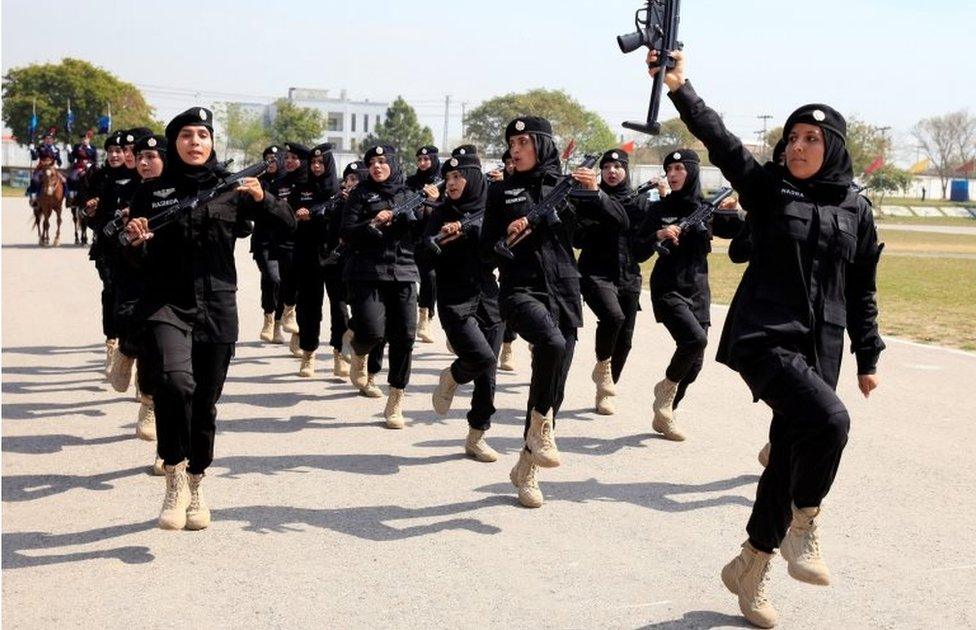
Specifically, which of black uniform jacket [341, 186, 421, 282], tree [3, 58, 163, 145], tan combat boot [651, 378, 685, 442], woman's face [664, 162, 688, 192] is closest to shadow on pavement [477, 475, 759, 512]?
tan combat boot [651, 378, 685, 442]

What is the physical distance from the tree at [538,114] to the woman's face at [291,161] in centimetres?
9567

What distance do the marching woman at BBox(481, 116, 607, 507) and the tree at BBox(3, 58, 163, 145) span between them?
96991 millimetres

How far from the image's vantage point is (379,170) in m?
9.88

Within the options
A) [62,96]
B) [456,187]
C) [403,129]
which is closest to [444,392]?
[456,187]

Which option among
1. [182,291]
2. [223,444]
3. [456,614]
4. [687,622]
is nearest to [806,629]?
[687,622]

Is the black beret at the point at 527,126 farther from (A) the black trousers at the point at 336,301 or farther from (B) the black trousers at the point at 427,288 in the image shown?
(B) the black trousers at the point at 427,288

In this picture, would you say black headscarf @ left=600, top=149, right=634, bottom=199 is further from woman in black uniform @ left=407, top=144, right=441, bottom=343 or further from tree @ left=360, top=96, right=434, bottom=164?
tree @ left=360, top=96, right=434, bottom=164

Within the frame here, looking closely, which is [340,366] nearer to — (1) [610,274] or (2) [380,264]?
(2) [380,264]

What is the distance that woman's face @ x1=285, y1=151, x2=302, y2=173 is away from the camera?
12.1 meters

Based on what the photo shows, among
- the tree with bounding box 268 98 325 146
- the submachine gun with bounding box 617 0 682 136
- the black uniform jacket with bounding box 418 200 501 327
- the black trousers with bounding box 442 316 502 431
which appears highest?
the tree with bounding box 268 98 325 146

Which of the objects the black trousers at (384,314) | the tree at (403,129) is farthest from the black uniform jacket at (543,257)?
the tree at (403,129)

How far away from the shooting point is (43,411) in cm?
933

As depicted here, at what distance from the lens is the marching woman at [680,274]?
8.66 m

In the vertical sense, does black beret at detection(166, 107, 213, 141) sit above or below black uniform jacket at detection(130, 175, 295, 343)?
above
